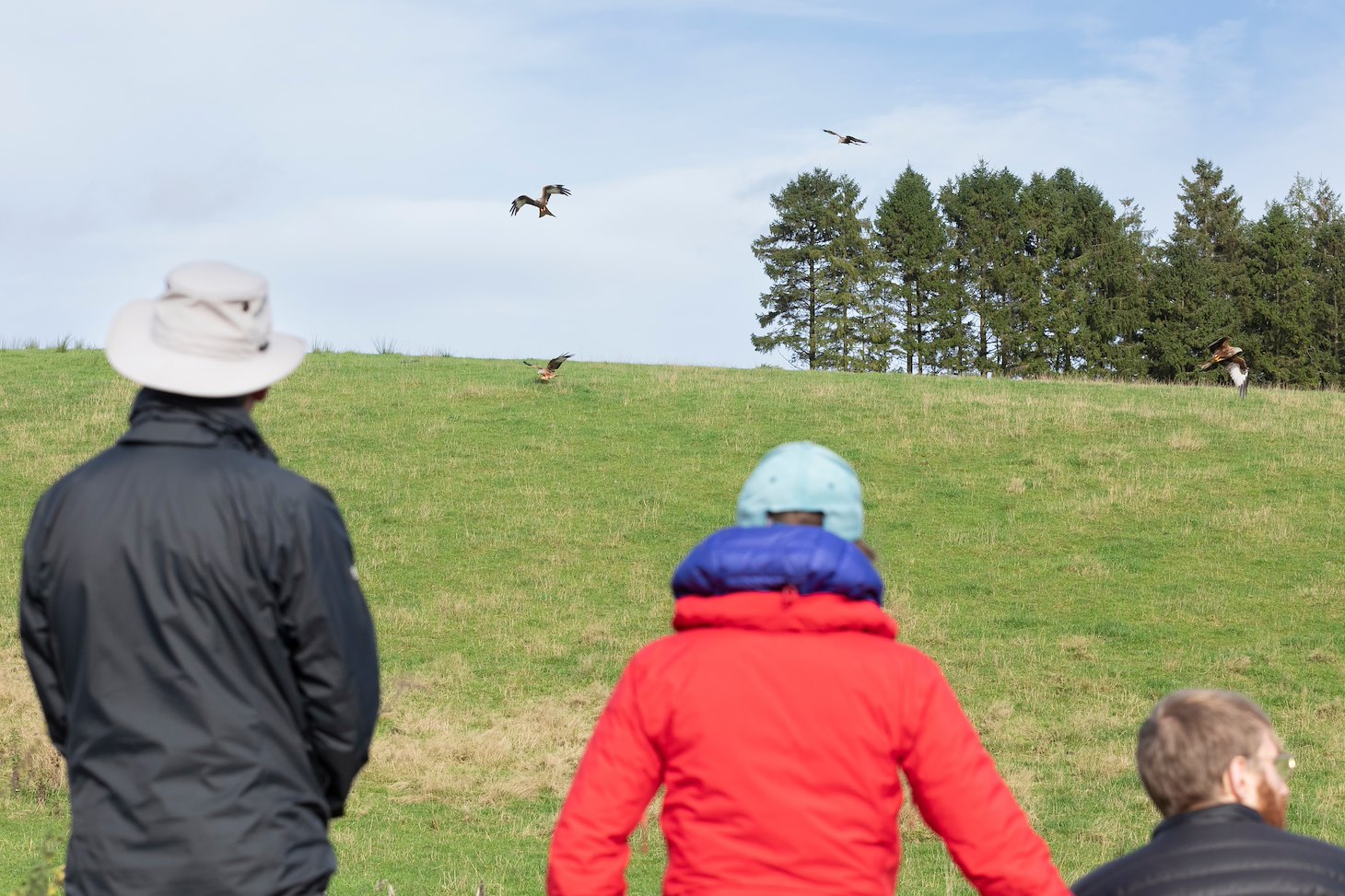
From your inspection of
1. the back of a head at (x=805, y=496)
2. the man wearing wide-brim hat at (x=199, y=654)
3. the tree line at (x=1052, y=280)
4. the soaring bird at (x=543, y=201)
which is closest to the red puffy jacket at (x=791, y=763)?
the back of a head at (x=805, y=496)

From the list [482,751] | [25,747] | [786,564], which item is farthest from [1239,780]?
[25,747]

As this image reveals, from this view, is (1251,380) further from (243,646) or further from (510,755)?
(243,646)

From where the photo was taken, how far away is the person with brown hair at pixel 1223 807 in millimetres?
3088

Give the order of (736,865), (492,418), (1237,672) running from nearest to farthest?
(736,865)
(1237,672)
(492,418)

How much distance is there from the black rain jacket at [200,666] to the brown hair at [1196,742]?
1907 millimetres

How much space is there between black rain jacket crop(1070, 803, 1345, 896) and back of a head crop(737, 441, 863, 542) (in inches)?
40.7

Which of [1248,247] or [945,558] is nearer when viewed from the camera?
[945,558]

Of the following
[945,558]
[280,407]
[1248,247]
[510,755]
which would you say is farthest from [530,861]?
[1248,247]

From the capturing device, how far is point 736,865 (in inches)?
119

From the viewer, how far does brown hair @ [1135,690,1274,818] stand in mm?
3090

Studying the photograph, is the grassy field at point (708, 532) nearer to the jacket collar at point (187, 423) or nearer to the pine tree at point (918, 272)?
the jacket collar at point (187, 423)

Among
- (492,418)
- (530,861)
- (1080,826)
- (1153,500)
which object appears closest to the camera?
(530,861)

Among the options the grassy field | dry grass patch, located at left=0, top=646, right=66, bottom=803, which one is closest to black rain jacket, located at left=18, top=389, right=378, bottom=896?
the grassy field

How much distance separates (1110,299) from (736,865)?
63618 mm
